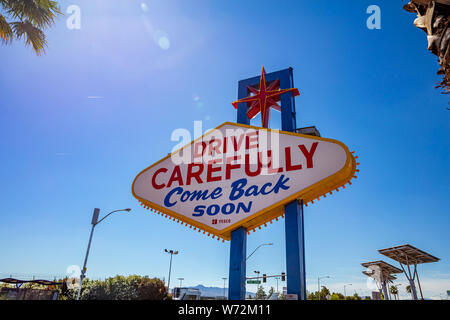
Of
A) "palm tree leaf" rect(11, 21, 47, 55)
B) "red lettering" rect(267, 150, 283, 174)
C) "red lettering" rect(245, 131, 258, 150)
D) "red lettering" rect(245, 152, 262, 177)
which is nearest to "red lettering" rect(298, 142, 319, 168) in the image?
"red lettering" rect(267, 150, 283, 174)

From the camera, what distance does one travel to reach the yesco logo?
8.34 m

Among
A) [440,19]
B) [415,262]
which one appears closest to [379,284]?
[415,262]

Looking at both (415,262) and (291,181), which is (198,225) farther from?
(415,262)

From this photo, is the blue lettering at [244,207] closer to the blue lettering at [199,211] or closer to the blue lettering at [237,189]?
the blue lettering at [237,189]

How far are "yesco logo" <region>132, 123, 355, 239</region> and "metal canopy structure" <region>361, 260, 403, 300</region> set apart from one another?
72.9 ft

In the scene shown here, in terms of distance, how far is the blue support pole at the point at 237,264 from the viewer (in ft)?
27.3

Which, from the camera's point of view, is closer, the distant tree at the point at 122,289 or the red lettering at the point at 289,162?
the red lettering at the point at 289,162

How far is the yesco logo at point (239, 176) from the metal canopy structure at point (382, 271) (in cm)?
2222

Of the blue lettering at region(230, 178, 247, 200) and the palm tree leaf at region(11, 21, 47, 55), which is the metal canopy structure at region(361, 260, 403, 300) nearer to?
the blue lettering at region(230, 178, 247, 200)

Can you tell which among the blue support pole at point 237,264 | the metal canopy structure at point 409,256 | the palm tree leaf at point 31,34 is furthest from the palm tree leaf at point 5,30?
the metal canopy structure at point 409,256

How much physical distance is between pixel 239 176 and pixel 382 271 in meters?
24.9

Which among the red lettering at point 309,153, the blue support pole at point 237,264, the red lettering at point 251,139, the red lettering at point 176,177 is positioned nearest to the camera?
the blue support pole at point 237,264

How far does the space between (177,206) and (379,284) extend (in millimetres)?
26872

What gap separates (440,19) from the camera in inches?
194
